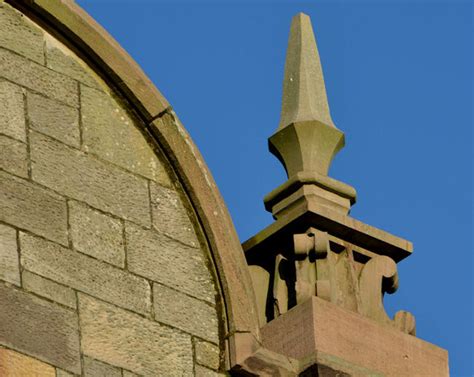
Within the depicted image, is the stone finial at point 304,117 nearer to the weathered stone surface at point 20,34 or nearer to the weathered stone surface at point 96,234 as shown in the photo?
the weathered stone surface at point 96,234

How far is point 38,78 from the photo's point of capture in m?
9.74

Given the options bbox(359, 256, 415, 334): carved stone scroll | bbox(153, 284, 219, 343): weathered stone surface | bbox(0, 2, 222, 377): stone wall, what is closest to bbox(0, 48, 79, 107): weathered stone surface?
bbox(0, 2, 222, 377): stone wall

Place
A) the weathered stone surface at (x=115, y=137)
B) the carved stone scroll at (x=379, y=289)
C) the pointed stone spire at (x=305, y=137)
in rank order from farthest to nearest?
the pointed stone spire at (x=305, y=137) < the carved stone scroll at (x=379, y=289) < the weathered stone surface at (x=115, y=137)

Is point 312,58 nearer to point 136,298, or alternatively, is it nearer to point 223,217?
point 223,217

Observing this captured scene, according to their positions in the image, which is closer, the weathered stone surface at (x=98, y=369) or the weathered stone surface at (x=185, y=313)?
Result: the weathered stone surface at (x=98, y=369)

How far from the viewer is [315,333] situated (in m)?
9.67

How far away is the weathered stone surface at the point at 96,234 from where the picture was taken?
30.9ft

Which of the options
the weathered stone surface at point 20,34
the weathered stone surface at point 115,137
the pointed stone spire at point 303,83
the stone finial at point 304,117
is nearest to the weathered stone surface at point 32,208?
the weathered stone surface at point 115,137

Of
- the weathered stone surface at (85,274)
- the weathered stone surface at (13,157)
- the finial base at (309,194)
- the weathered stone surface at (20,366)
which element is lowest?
the weathered stone surface at (20,366)

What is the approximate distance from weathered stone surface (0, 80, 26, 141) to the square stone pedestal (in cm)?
143

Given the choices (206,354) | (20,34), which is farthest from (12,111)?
(206,354)

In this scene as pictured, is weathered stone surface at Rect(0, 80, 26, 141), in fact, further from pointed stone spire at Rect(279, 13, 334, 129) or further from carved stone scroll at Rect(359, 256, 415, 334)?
carved stone scroll at Rect(359, 256, 415, 334)

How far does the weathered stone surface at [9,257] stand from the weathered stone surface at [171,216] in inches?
33.4

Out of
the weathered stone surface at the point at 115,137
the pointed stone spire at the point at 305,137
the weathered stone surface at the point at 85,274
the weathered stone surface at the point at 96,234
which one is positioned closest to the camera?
the weathered stone surface at the point at 85,274
